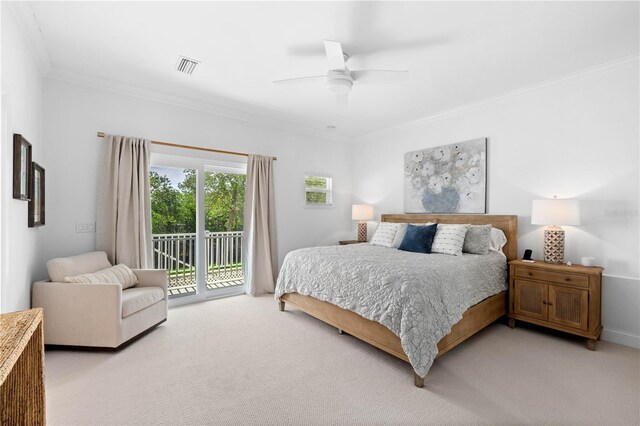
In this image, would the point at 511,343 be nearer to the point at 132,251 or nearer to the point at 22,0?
the point at 132,251

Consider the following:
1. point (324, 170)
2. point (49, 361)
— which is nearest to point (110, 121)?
point (49, 361)

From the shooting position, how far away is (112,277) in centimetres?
297

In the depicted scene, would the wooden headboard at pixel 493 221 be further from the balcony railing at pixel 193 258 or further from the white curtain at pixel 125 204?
the white curtain at pixel 125 204

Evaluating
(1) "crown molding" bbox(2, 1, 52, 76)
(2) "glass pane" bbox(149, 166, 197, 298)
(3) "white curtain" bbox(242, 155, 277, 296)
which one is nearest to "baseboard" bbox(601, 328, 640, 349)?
→ (3) "white curtain" bbox(242, 155, 277, 296)

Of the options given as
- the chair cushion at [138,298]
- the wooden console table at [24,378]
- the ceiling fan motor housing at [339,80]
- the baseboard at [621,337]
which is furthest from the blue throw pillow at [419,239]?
the wooden console table at [24,378]

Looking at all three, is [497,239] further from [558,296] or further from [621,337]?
[621,337]

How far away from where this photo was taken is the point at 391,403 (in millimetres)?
2010

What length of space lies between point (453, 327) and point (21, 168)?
3655 millimetres

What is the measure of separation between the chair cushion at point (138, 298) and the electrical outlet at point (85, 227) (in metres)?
0.90

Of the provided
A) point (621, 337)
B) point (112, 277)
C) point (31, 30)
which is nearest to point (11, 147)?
point (31, 30)

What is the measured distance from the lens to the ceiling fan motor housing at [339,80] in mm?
2785

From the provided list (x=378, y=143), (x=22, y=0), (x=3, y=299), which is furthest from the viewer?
(x=378, y=143)

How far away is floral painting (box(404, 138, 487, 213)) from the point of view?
13.3ft

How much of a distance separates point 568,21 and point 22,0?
4.10m
